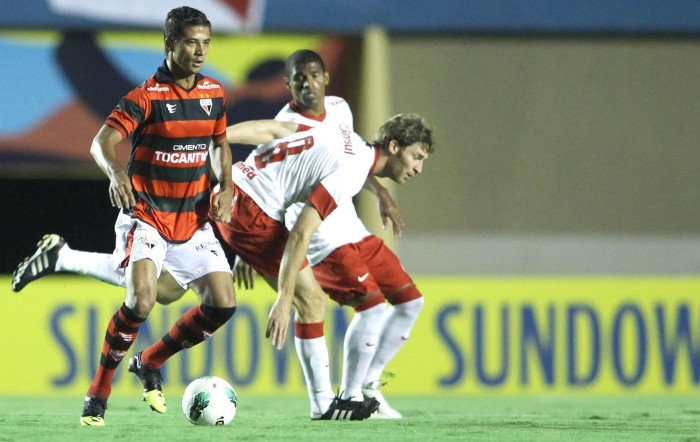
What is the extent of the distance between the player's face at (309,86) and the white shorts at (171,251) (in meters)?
0.88

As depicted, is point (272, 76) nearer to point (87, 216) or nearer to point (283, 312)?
point (87, 216)

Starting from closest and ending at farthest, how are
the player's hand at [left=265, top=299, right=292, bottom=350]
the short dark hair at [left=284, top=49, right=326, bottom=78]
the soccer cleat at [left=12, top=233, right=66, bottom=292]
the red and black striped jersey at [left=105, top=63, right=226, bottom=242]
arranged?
1. the player's hand at [left=265, top=299, right=292, bottom=350]
2. the red and black striped jersey at [left=105, top=63, right=226, bottom=242]
3. the short dark hair at [left=284, top=49, right=326, bottom=78]
4. the soccer cleat at [left=12, top=233, right=66, bottom=292]

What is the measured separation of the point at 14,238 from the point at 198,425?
7658 mm

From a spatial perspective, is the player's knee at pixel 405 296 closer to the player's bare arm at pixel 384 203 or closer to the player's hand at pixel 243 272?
the player's bare arm at pixel 384 203

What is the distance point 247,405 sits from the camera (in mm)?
6969

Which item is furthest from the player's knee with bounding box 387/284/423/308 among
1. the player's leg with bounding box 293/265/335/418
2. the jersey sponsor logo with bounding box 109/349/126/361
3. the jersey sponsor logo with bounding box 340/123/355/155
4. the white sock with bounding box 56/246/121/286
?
the jersey sponsor logo with bounding box 109/349/126/361

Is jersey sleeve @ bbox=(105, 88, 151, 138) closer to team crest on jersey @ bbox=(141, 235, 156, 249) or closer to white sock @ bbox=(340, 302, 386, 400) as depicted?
team crest on jersey @ bbox=(141, 235, 156, 249)

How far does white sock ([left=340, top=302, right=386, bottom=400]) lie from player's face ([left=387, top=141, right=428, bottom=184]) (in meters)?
0.69

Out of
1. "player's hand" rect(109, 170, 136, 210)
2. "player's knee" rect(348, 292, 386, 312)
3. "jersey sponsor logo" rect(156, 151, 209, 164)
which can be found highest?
"jersey sponsor logo" rect(156, 151, 209, 164)

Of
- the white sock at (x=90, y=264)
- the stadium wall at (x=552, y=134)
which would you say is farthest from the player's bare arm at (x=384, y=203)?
the stadium wall at (x=552, y=134)

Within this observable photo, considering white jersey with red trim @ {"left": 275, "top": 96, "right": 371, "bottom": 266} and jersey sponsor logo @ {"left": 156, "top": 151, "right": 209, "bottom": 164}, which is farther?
white jersey with red trim @ {"left": 275, "top": 96, "right": 371, "bottom": 266}

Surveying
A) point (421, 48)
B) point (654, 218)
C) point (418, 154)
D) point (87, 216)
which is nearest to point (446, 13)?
point (421, 48)

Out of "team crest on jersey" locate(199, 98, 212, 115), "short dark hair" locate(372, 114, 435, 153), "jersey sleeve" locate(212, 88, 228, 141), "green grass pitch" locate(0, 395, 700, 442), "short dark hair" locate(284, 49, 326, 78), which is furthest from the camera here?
"short dark hair" locate(284, 49, 326, 78)

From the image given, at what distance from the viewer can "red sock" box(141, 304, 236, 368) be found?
207 inches
